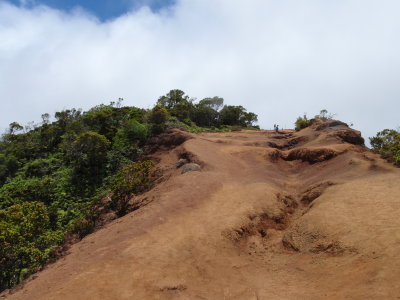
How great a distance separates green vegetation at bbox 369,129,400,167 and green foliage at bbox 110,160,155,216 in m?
13.6

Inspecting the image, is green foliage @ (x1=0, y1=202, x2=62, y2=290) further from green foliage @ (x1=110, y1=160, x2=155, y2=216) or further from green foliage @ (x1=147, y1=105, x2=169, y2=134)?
green foliage @ (x1=147, y1=105, x2=169, y2=134)

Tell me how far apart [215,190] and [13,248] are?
8772mm

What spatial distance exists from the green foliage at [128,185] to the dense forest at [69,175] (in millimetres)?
56

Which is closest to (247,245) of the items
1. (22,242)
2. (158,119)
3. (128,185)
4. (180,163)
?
(22,242)

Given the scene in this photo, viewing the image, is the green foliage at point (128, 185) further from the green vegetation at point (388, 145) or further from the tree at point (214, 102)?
the tree at point (214, 102)

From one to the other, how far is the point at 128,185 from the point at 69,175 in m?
10.6

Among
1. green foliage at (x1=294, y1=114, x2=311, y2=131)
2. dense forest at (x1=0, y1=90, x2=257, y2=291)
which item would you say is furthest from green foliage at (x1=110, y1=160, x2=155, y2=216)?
green foliage at (x1=294, y1=114, x2=311, y2=131)

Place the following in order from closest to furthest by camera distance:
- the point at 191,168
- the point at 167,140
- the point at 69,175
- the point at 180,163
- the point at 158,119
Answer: the point at 191,168
the point at 180,163
the point at 69,175
the point at 167,140
the point at 158,119

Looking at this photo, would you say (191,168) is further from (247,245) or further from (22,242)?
(22,242)

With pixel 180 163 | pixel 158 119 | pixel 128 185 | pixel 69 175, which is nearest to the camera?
pixel 128 185

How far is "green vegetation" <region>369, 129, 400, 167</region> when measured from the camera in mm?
17833

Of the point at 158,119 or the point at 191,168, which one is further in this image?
the point at 158,119

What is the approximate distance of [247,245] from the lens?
11.9 metres

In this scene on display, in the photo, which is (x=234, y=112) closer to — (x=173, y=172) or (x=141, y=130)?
(x=141, y=130)
